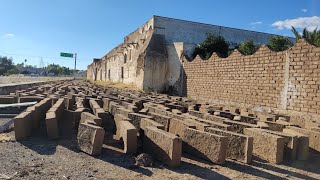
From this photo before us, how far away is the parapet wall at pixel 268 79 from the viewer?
9.35 m

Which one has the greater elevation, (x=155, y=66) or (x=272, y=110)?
(x=155, y=66)

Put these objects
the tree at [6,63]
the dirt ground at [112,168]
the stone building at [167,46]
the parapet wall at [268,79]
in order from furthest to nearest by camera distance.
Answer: the tree at [6,63] → the stone building at [167,46] → the parapet wall at [268,79] → the dirt ground at [112,168]

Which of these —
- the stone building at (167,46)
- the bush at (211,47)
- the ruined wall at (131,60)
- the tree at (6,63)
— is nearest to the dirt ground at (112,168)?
the stone building at (167,46)

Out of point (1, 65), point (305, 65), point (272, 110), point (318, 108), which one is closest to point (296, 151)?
point (318, 108)

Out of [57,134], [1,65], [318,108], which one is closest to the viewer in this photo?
[57,134]

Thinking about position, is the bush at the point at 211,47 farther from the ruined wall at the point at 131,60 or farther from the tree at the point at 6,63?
the tree at the point at 6,63

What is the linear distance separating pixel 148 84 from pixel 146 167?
651 inches

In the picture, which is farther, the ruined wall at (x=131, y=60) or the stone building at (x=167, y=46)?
the ruined wall at (x=131, y=60)

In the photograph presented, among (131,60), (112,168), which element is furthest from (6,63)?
(112,168)

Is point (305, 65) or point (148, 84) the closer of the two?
point (305, 65)

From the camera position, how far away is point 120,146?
5691 millimetres

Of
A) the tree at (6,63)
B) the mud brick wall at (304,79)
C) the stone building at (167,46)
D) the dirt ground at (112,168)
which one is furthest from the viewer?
the tree at (6,63)

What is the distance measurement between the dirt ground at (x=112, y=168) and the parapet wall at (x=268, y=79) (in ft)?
Result: 14.9

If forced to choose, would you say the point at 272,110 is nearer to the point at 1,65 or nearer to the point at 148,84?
the point at 148,84
